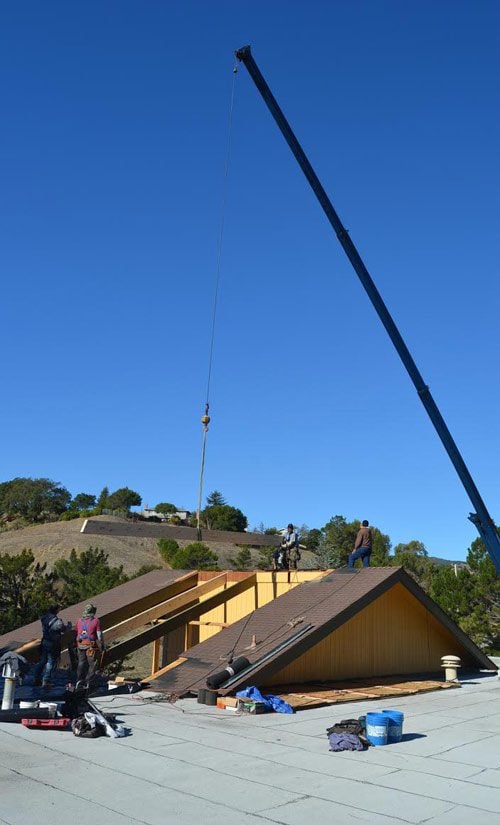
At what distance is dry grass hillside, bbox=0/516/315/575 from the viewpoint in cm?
6494

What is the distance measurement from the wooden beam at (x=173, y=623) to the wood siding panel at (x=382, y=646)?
2384mm

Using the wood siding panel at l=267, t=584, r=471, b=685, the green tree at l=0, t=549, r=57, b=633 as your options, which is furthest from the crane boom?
the green tree at l=0, t=549, r=57, b=633

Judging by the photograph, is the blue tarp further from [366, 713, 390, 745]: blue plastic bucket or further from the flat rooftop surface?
[366, 713, 390, 745]: blue plastic bucket

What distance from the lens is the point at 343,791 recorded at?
7285mm

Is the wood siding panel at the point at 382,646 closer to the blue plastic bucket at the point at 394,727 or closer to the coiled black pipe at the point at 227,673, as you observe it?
the coiled black pipe at the point at 227,673

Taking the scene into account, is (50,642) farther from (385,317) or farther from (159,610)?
(385,317)

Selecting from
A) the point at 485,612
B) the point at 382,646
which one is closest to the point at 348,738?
the point at 382,646

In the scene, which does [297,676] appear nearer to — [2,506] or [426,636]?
[426,636]

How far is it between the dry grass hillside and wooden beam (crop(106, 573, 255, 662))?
150ft

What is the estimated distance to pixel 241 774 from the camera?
7867 mm

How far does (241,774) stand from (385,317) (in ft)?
47.8

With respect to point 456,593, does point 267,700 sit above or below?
below

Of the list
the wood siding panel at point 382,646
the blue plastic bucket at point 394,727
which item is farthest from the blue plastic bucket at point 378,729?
the wood siding panel at point 382,646

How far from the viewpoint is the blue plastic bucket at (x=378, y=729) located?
951cm
